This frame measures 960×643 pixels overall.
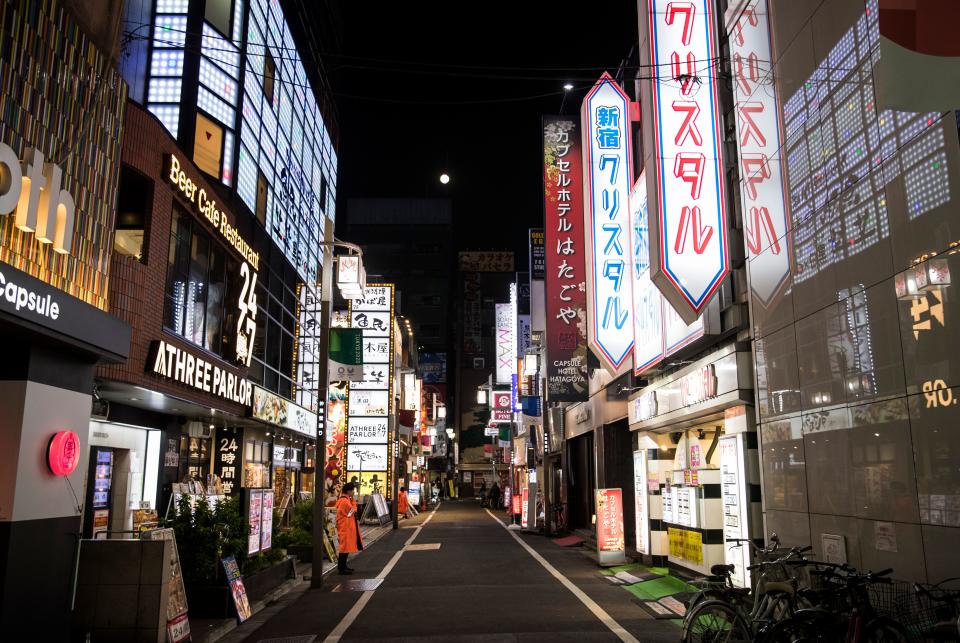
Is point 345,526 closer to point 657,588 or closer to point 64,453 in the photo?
point 657,588

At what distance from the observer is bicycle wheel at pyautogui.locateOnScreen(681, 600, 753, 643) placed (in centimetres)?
797

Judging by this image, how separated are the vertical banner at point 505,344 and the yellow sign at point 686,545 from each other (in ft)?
115

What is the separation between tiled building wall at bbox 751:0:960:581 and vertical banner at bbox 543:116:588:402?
36.5 feet

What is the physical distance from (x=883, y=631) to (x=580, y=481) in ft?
81.1

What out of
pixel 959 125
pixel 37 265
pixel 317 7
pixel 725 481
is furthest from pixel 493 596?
pixel 317 7

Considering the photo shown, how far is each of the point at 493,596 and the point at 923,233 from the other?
9498 mm

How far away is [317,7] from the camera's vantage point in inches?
1608

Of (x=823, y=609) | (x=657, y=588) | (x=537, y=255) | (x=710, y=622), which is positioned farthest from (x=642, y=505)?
(x=537, y=255)

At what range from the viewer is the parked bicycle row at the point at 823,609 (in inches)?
255

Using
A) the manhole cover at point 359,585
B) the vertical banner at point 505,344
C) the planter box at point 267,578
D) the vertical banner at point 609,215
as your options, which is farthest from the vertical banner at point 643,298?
the vertical banner at point 505,344

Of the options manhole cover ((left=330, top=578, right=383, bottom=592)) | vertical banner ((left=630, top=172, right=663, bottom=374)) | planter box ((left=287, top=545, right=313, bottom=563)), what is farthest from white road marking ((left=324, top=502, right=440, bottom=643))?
vertical banner ((left=630, top=172, right=663, bottom=374))

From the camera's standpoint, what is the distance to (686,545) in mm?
16109

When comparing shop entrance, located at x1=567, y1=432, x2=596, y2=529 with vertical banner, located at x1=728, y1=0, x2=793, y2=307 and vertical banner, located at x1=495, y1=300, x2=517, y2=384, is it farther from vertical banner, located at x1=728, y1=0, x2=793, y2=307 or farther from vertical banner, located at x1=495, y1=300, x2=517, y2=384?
vertical banner, located at x1=495, y1=300, x2=517, y2=384

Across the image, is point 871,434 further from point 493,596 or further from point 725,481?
point 493,596
